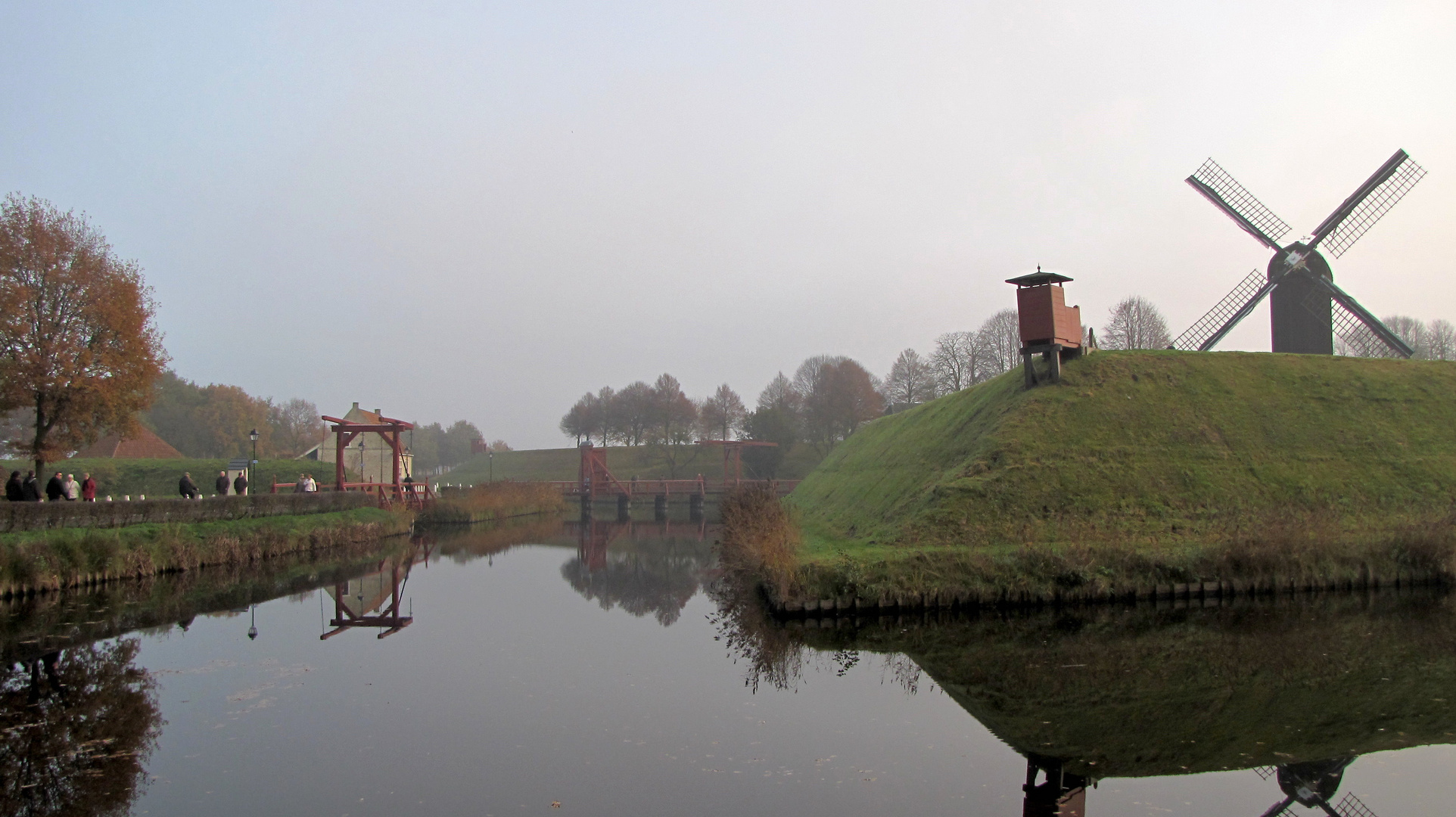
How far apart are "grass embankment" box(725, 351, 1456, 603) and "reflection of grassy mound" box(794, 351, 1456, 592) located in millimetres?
46

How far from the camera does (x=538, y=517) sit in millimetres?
44281

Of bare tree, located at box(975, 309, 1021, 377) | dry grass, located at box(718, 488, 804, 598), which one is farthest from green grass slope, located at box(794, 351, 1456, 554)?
bare tree, located at box(975, 309, 1021, 377)

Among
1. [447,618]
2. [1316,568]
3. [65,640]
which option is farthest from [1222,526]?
[65,640]

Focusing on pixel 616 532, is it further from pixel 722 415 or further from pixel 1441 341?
pixel 1441 341

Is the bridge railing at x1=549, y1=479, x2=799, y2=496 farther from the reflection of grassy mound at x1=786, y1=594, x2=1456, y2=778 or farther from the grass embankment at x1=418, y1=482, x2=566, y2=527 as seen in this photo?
the reflection of grassy mound at x1=786, y1=594, x2=1456, y2=778

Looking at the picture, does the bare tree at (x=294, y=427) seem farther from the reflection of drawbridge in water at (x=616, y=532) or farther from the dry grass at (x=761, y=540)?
the dry grass at (x=761, y=540)

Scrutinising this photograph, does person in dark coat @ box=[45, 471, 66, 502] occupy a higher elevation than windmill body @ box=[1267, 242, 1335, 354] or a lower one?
lower

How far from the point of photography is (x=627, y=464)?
7894 centimetres

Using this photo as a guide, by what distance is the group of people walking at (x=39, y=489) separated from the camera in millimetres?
18719

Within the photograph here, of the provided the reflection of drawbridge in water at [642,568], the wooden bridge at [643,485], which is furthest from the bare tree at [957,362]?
the reflection of drawbridge in water at [642,568]

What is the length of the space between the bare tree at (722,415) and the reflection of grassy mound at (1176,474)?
163ft

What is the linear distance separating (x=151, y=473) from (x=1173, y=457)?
43.4 m

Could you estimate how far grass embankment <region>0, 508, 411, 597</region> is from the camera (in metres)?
15.2

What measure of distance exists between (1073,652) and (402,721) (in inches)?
306
